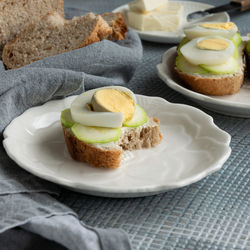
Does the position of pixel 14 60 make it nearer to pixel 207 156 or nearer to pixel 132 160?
pixel 132 160

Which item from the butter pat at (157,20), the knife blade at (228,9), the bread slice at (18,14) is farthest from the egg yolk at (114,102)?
the knife blade at (228,9)

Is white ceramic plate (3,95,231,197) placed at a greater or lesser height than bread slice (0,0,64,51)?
lesser

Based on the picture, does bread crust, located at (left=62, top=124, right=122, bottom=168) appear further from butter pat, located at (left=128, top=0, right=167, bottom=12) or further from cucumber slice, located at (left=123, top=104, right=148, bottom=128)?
butter pat, located at (left=128, top=0, right=167, bottom=12)

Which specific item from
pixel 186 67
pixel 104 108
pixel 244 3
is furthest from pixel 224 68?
pixel 244 3

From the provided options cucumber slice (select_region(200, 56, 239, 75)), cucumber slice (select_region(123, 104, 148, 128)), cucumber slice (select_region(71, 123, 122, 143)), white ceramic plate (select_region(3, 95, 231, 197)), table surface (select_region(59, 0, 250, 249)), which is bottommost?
table surface (select_region(59, 0, 250, 249))

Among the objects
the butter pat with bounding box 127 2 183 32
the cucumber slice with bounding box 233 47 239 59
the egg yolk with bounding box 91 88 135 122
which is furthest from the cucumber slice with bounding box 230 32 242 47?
the egg yolk with bounding box 91 88 135 122

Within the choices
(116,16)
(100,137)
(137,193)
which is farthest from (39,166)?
(116,16)

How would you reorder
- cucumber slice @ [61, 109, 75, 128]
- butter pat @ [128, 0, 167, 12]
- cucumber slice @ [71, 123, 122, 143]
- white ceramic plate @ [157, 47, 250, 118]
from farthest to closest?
butter pat @ [128, 0, 167, 12]
white ceramic plate @ [157, 47, 250, 118]
cucumber slice @ [61, 109, 75, 128]
cucumber slice @ [71, 123, 122, 143]
